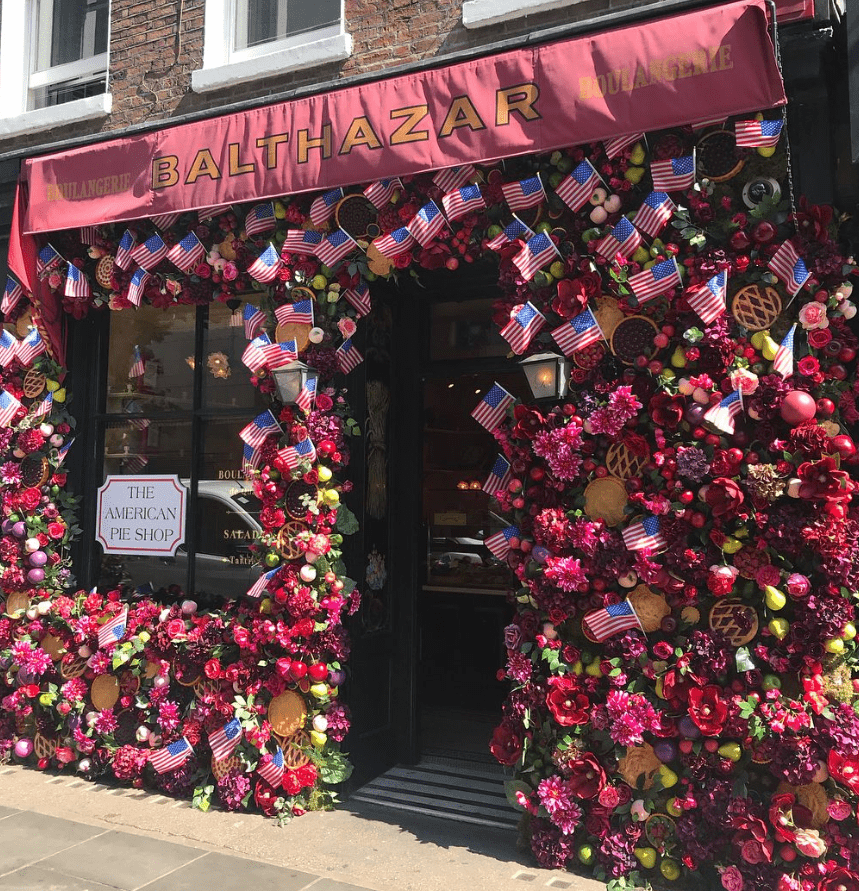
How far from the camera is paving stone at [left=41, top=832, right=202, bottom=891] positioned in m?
4.43

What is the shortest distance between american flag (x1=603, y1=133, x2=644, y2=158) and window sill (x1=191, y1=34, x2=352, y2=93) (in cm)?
200

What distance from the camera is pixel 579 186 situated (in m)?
4.69

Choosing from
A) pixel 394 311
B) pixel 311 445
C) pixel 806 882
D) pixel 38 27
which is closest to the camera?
pixel 806 882

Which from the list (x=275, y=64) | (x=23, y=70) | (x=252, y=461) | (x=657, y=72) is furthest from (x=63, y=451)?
(x=657, y=72)

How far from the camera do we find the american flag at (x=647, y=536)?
4.39 metres

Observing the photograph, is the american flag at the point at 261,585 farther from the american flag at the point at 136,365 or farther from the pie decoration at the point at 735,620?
the pie decoration at the point at 735,620

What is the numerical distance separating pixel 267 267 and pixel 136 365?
162 centimetres

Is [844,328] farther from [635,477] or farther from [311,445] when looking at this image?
[311,445]

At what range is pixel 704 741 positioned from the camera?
429 centimetres

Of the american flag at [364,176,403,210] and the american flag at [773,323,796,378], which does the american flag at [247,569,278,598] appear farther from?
the american flag at [773,323,796,378]

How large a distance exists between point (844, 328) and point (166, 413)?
14.4 feet

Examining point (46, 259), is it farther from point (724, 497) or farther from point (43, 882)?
point (724, 497)

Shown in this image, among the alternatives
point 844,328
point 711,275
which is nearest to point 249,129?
point 711,275

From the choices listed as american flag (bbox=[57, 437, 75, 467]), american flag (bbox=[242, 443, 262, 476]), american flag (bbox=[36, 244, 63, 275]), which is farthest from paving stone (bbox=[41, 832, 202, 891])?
american flag (bbox=[36, 244, 63, 275])
